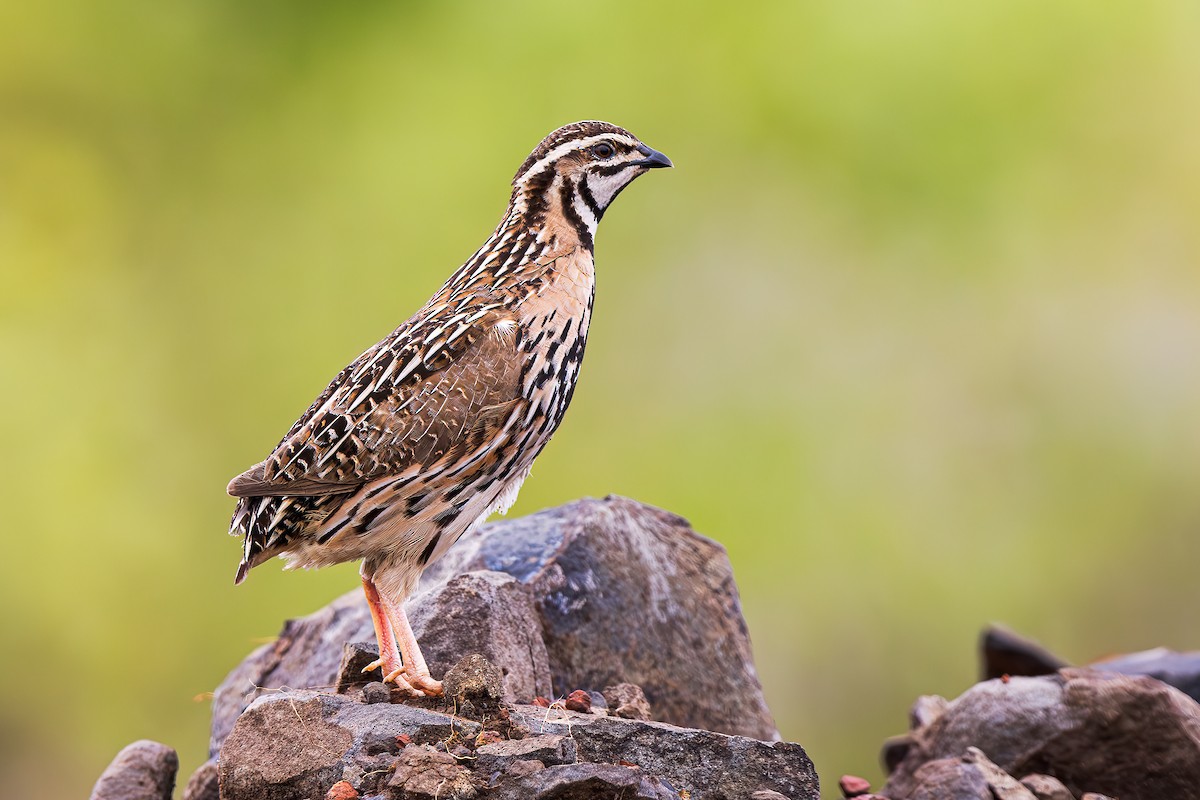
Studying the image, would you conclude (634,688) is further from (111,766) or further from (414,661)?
(111,766)

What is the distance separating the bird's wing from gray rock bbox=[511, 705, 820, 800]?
1.05 metres

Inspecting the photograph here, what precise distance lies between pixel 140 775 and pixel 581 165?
311 cm

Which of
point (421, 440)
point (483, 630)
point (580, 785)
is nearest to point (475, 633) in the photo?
point (483, 630)

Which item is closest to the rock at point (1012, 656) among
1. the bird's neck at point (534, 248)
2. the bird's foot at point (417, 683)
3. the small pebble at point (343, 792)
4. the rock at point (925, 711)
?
the rock at point (925, 711)

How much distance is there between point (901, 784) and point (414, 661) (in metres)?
2.45

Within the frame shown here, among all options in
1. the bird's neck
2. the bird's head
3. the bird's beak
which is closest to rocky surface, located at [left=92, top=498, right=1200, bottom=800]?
the bird's neck

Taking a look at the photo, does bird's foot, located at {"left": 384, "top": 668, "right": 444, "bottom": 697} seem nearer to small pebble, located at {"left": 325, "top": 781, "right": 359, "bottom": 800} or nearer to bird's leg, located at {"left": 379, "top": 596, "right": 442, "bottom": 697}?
bird's leg, located at {"left": 379, "top": 596, "right": 442, "bottom": 697}

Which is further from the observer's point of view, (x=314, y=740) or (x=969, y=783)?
(x=969, y=783)

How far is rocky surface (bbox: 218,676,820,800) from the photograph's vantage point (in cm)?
392

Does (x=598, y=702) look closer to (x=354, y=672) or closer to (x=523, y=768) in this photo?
(x=354, y=672)

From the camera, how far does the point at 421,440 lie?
4.91 m

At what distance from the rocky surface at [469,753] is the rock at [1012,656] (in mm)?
3451

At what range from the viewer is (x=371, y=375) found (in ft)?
16.8

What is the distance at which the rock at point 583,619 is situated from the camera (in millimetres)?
5508
